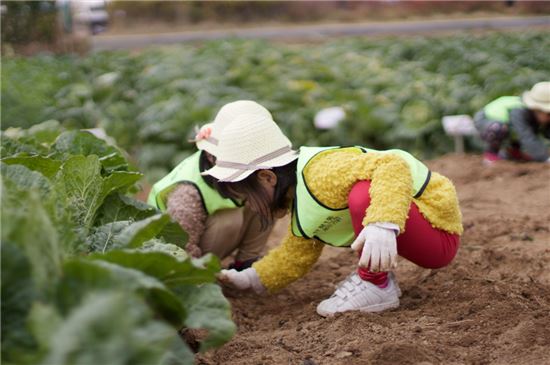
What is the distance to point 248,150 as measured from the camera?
3.11 metres

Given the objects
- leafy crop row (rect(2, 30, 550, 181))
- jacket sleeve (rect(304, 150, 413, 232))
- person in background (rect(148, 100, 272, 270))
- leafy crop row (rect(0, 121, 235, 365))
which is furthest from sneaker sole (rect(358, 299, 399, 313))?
leafy crop row (rect(2, 30, 550, 181))

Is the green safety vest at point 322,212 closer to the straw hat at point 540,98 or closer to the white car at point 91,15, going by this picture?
the straw hat at point 540,98

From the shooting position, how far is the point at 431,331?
2818 mm

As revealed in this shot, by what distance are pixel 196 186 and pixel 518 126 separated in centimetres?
331

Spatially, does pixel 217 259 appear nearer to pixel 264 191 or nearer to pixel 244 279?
pixel 264 191

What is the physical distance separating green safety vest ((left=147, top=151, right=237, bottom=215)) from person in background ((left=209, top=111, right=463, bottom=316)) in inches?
16.9

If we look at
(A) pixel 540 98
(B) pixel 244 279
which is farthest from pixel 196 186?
(A) pixel 540 98

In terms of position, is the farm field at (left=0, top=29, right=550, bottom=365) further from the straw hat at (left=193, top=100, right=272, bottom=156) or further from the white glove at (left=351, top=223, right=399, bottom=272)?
the straw hat at (left=193, top=100, right=272, bottom=156)

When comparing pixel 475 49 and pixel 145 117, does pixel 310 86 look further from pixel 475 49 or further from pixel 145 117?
pixel 475 49

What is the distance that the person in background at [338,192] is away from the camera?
3.04 meters

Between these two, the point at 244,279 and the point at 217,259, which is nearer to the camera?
the point at 217,259

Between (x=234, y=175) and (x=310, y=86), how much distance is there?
6.14m

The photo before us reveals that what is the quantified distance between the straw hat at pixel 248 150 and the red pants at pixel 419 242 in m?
0.34

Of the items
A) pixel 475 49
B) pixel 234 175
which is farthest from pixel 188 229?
pixel 475 49
